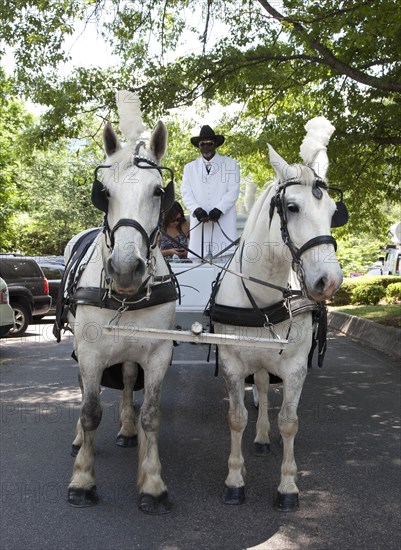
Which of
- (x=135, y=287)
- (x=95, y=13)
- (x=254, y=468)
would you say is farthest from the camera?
(x=95, y=13)

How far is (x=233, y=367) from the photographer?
4602 mm

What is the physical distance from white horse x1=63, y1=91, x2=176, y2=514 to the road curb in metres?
8.30

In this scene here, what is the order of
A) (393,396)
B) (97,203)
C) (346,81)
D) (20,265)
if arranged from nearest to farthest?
(97,203), (393,396), (346,81), (20,265)

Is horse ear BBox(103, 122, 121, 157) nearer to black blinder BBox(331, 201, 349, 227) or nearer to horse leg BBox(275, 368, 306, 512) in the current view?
black blinder BBox(331, 201, 349, 227)

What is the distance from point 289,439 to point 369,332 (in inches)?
387

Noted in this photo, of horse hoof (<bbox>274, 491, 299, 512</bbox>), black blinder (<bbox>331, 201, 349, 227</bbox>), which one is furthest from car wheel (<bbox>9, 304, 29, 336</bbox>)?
black blinder (<bbox>331, 201, 349, 227</bbox>)

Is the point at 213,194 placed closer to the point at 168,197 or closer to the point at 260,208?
the point at 260,208

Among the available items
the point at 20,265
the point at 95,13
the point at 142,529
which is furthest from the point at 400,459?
the point at 20,265

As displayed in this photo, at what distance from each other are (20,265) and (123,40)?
6840 mm

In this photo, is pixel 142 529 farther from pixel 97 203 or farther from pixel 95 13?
pixel 95 13

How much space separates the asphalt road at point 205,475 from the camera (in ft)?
13.3

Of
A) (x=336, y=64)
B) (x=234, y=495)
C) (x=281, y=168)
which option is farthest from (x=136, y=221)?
(x=336, y=64)

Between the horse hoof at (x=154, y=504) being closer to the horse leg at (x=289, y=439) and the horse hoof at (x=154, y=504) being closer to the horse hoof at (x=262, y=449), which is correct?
the horse leg at (x=289, y=439)

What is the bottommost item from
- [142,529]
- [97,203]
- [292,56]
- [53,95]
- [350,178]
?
[142,529]
